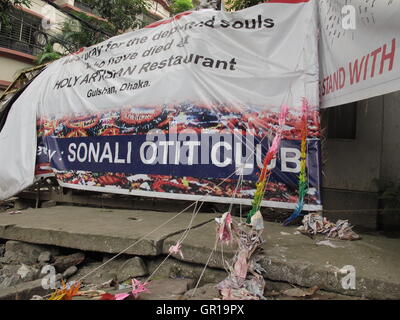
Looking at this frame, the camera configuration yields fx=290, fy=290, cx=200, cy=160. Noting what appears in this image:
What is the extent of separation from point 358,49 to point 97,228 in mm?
2628

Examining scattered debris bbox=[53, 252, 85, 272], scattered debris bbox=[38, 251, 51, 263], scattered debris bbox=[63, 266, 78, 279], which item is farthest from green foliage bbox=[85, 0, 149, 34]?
scattered debris bbox=[63, 266, 78, 279]

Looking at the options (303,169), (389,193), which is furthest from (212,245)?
(389,193)

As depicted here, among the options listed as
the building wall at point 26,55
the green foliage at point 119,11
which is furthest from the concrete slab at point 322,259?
the building wall at point 26,55

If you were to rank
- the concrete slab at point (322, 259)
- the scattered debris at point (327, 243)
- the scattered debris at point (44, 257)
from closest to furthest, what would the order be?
the concrete slab at point (322, 259) → the scattered debris at point (327, 243) → the scattered debris at point (44, 257)

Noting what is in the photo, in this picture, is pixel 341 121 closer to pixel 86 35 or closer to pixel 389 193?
pixel 389 193

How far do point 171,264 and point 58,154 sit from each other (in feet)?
8.89

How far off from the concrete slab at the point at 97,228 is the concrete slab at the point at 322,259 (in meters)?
0.25

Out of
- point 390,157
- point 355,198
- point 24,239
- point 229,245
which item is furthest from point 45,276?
point 390,157

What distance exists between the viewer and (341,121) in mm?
3447

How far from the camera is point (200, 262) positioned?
209 cm

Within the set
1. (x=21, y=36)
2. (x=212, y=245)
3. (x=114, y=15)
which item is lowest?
(x=212, y=245)

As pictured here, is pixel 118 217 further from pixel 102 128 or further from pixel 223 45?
pixel 223 45

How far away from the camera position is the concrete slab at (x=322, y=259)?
1.65 metres

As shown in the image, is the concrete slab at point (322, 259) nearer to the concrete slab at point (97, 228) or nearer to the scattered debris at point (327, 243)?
the scattered debris at point (327, 243)
